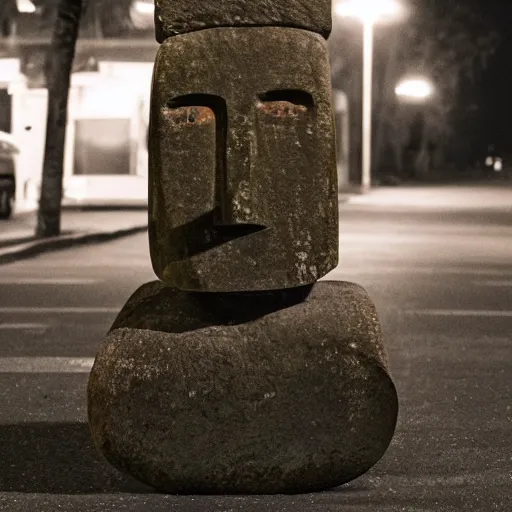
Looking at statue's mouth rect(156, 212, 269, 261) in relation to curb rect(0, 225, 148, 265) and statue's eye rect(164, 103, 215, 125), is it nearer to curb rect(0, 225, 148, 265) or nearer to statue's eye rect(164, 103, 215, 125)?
statue's eye rect(164, 103, 215, 125)

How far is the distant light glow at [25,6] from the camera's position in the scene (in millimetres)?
26844

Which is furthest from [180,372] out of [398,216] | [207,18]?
[398,216]

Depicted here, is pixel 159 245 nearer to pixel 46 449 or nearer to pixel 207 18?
pixel 207 18

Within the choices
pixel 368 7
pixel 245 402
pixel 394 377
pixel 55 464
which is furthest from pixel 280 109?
pixel 368 7

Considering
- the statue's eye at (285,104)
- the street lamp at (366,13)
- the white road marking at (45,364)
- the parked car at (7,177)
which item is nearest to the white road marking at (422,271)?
the white road marking at (45,364)

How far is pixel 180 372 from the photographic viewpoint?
460cm

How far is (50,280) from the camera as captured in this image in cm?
1318

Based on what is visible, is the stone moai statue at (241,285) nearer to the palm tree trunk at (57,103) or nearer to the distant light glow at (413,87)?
the palm tree trunk at (57,103)

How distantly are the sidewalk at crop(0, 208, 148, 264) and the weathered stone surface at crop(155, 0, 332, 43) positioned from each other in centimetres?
1111

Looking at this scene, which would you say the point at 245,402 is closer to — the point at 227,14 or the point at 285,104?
the point at 285,104

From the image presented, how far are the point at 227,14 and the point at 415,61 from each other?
47394 millimetres

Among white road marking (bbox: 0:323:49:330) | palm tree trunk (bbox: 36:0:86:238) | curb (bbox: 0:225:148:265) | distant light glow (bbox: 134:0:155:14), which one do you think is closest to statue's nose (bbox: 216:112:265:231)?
white road marking (bbox: 0:323:49:330)

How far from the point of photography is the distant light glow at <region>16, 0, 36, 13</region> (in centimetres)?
2684

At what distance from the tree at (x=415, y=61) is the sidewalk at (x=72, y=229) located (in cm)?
2085
